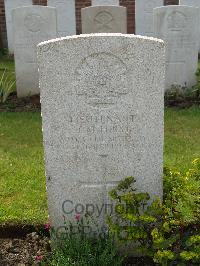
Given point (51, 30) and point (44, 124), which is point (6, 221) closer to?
point (44, 124)

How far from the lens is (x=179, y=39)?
7.92 metres

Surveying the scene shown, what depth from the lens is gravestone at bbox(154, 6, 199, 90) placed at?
25.6 ft

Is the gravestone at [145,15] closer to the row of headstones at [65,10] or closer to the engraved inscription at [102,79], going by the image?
the row of headstones at [65,10]

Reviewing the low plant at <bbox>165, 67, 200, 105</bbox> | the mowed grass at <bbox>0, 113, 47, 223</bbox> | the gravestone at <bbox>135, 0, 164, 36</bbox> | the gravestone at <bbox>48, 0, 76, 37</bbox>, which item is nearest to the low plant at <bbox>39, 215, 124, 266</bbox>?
the mowed grass at <bbox>0, 113, 47, 223</bbox>

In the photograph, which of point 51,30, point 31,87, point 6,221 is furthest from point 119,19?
point 6,221

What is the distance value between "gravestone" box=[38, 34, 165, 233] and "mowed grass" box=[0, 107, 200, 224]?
2.49ft

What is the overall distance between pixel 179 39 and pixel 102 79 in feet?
17.0

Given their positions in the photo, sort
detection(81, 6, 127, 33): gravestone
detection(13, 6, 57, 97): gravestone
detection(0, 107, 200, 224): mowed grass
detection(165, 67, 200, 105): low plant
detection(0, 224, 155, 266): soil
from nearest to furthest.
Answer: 1. detection(0, 224, 155, 266): soil
2. detection(0, 107, 200, 224): mowed grass
3. detection(165, 67, 200, 105): low plant
4. detection(13, 6, 57, 97): gravestone
5. detection(81, 6, 127, 33): gravestone

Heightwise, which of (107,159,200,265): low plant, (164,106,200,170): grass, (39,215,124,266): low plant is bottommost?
(164,106,200,170): grass

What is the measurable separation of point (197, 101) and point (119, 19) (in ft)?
7.80

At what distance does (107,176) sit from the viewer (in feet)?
10.8

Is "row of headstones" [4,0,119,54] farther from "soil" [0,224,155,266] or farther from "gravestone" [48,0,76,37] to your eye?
"soil" [0,224,155,266]

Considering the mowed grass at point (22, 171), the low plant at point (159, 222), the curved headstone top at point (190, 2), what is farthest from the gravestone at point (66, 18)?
the low plant at point (159, 222)

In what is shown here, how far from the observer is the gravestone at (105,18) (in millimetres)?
8852
